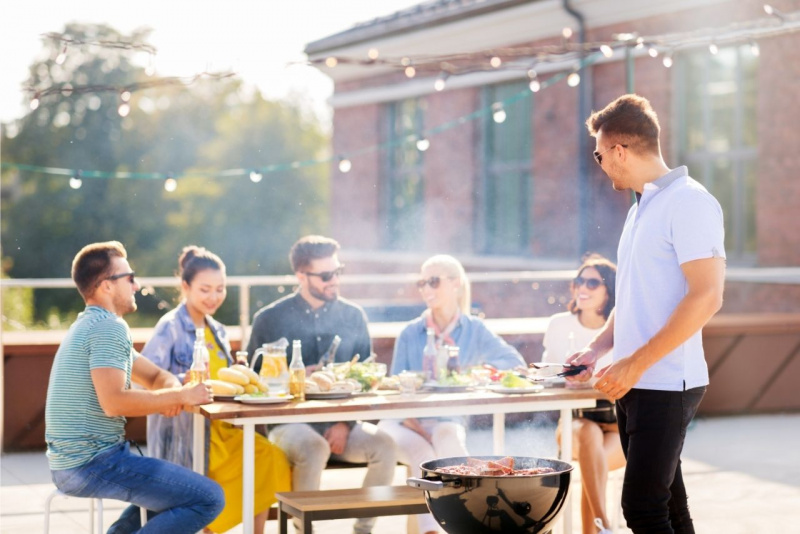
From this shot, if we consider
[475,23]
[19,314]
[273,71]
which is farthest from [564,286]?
[19,314]

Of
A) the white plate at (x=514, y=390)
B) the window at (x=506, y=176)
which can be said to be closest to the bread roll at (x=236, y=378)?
the white plate at (x=514, y=390)

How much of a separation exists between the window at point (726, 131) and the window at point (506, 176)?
236cm

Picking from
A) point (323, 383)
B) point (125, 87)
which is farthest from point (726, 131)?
point (323, 383)

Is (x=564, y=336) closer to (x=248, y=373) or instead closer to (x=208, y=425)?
(x=248, y=373)

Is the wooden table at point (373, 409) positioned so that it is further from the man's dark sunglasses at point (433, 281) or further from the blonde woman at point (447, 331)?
the man's dark sunglasses at point (433, 281)

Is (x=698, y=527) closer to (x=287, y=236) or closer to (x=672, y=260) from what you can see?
(x=672, y=260)

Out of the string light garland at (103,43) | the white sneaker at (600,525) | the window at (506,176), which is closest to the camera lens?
the white sneaker at (600,525)

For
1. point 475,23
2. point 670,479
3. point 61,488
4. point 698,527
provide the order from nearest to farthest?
point 670,479, point 61,488, point 698,527, point 475,23

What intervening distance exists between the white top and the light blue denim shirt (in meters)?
1.71

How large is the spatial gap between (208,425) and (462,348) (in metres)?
1.36

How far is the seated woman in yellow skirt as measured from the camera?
4840 millimetres

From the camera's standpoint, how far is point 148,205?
4297 cm

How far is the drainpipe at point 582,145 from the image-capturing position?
12.2 m

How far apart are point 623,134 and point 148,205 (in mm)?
40743
